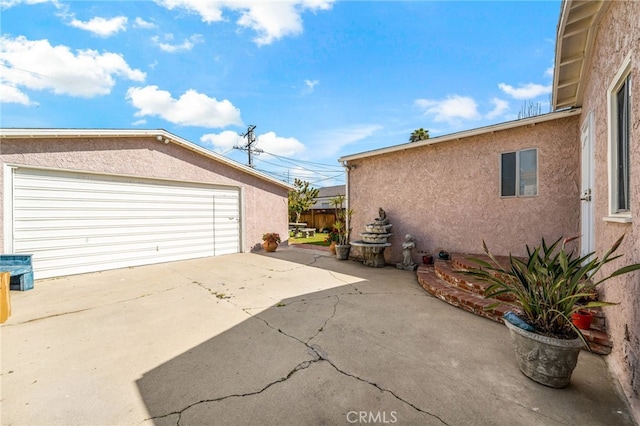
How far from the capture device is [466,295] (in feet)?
13.1

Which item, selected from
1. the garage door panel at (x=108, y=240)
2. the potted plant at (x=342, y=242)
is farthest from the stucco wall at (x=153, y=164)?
the potted plant at (x=342, y=242)

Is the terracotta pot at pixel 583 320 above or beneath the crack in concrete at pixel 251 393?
above

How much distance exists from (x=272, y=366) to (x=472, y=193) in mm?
5882

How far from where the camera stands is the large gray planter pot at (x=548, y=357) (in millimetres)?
1977

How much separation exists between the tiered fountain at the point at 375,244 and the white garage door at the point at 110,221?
4.86m

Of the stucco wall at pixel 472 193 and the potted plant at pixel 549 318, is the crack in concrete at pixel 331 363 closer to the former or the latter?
the potted plant at pixel 549 318

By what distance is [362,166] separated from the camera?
27.0ft

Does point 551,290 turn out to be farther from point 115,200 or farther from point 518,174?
point 115,200

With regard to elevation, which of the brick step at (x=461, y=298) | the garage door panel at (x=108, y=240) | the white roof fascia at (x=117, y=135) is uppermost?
the white roof fascia at (x=117, y=135)

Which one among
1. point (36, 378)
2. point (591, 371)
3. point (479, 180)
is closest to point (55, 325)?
point (36, 378)

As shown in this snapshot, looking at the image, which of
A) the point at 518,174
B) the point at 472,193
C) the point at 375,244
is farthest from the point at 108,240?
the point at 518,174

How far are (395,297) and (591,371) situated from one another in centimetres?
244

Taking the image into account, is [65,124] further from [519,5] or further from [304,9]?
[519,5]

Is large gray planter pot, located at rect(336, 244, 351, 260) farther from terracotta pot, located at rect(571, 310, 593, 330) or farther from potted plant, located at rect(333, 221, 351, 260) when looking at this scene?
terracotta pot, located at rect(571, 310, 593, 330)
